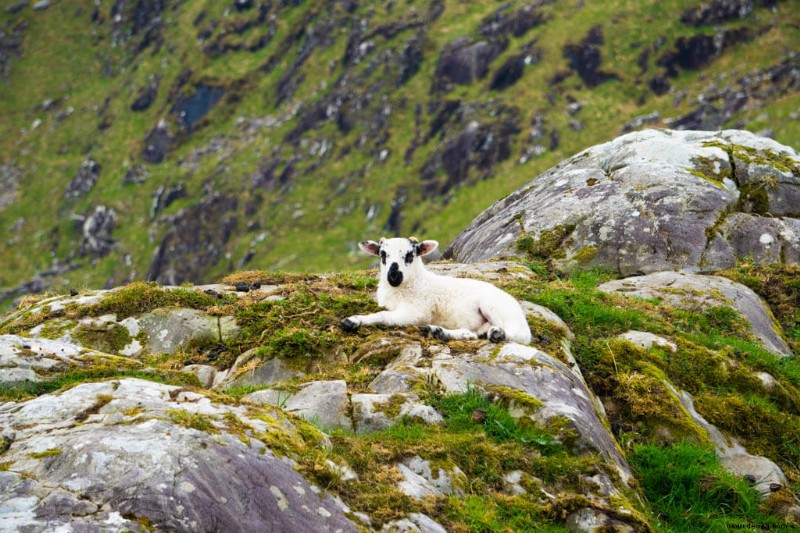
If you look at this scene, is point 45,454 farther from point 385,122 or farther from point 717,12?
point 385,122

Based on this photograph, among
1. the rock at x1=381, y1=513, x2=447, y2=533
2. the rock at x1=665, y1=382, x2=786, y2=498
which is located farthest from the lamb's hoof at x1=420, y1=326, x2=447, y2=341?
the rock at x1=381, y1=513, x2=447, y2=533

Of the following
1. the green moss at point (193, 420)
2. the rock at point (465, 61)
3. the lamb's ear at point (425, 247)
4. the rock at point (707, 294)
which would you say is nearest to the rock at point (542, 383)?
the lamb's ear at point (425, 247)

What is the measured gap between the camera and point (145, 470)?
18.5ft

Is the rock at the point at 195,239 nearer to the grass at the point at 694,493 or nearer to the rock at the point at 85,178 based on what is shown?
the rock at the point at 85,178

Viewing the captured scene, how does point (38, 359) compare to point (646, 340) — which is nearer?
point (38, 359)

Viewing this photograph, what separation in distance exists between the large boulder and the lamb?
29.6 ft

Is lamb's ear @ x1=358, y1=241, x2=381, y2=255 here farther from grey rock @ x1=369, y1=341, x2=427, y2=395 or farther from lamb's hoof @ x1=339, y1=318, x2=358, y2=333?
grey rock @ x1=369, y1=341, x2=427, y2=395

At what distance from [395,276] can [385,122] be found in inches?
5870

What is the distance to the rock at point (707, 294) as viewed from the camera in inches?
618

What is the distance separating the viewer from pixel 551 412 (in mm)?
9039

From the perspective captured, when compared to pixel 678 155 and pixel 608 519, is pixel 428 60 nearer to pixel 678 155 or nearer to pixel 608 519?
pixel 678 155

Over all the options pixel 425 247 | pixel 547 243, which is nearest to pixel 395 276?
pixel 425 247

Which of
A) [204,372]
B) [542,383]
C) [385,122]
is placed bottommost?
[385,122]

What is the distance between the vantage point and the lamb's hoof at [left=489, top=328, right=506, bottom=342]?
37.2ft
